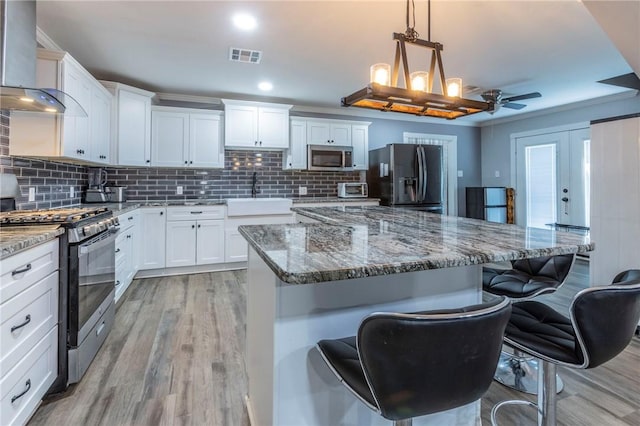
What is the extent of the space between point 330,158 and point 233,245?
6.35 ft

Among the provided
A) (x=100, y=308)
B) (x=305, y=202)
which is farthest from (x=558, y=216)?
(x=100, y=308)

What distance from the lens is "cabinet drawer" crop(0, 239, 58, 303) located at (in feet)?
4.41

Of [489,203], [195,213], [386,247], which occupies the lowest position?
[386,247]

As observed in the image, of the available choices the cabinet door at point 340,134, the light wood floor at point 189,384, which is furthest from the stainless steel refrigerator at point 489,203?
the light wood floor at point 189,384

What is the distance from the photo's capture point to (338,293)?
1.21 metres

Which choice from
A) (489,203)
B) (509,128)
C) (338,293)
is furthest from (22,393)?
(509,128)

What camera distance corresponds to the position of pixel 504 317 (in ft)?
2.87

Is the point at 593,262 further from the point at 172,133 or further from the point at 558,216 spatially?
the point at 172,133

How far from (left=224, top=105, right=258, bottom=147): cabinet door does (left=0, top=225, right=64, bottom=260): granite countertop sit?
2.94m

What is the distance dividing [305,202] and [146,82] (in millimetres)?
2490

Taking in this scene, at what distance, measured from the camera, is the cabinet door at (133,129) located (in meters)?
3.80

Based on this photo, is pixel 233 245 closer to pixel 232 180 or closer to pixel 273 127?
pixel 232 180

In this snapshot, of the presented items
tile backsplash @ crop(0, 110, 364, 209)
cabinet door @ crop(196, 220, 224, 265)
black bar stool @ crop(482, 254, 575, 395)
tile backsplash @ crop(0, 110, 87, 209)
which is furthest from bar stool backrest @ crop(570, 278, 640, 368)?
cabinet door @ crop(196, 220, 224, 265)

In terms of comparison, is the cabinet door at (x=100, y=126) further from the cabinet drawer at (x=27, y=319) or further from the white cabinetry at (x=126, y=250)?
the cabinet drawer at (x=27, y=319)
